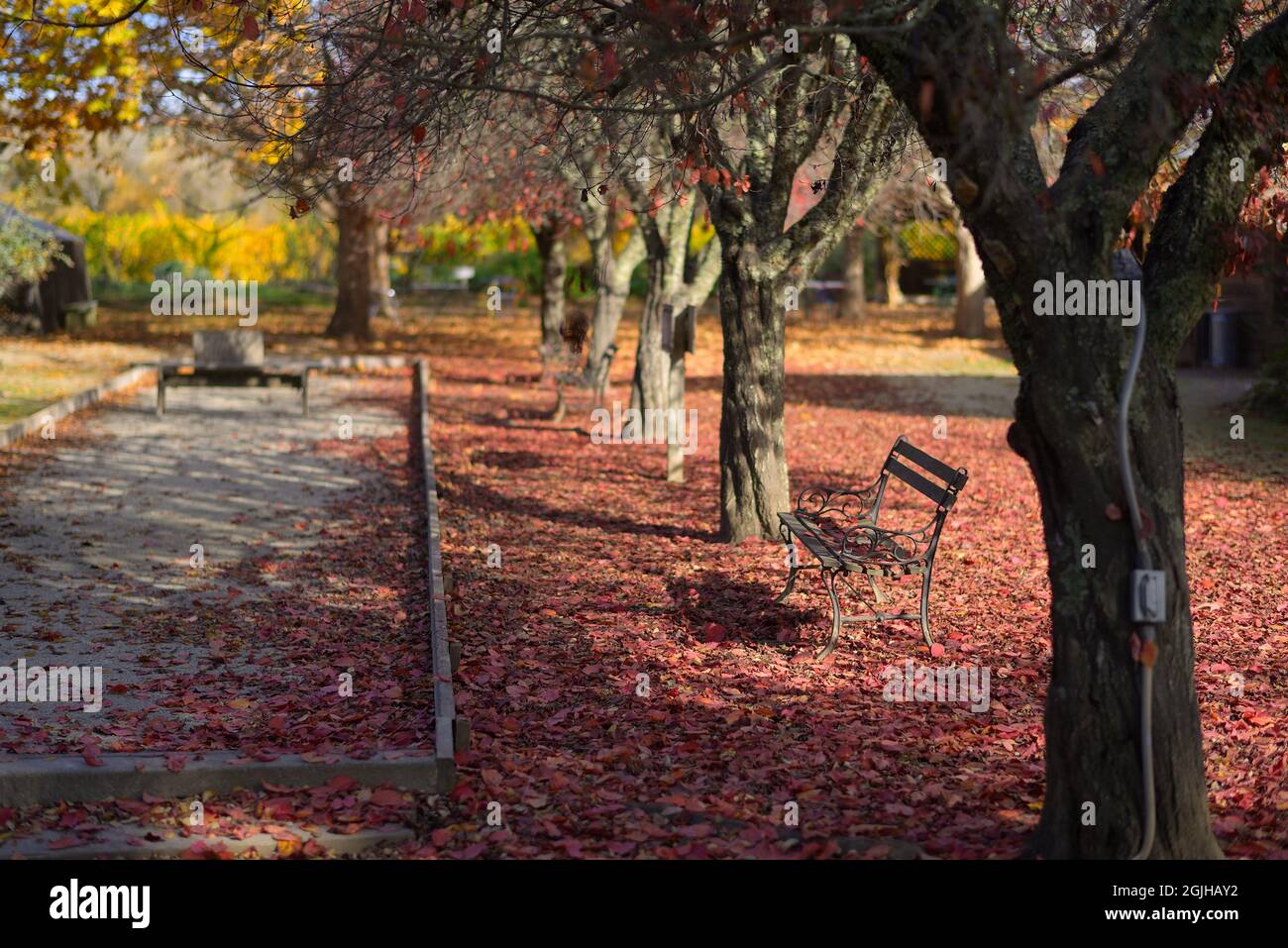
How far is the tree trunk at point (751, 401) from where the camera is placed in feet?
35.3

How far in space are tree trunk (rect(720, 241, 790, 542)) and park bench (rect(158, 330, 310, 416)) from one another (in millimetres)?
10504

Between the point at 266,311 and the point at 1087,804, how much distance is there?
37047 millimetres

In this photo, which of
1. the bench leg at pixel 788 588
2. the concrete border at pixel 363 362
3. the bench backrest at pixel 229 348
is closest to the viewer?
the bench leg at pixel 788 588

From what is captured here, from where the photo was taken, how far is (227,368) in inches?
782

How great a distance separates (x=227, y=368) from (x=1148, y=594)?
54.9 ft

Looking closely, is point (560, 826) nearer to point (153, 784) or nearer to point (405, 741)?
point (405, 741)

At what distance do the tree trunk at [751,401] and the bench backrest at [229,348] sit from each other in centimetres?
1065

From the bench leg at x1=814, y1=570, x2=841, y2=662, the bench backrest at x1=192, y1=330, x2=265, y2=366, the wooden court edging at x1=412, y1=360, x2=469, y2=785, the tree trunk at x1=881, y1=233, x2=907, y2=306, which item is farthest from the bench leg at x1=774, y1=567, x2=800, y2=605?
the tree trunk at x1=881, y1=233, x2=907, y2=306

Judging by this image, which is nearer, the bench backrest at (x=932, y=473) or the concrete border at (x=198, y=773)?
the concrete border at (x=198, y=773)

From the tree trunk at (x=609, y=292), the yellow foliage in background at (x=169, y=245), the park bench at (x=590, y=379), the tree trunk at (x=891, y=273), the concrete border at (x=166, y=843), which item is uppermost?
the yellow foliage in background at (x=169, y=245)

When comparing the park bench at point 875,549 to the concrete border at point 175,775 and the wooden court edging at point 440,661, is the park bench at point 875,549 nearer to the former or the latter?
the wooden court edging at point 440,661

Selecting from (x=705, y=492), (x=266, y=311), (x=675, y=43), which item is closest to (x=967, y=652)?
(x=675, y=43)

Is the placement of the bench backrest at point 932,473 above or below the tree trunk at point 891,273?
below

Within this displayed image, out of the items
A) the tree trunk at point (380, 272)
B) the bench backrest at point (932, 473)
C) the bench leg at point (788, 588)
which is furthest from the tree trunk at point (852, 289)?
the bench leg at point (788, 588)
